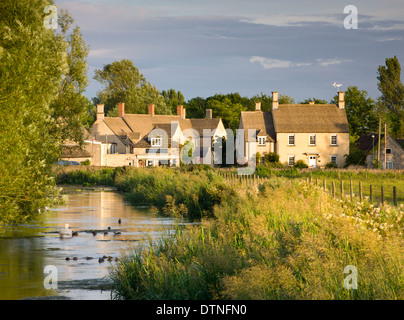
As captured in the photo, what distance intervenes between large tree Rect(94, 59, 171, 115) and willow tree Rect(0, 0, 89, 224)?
9622cm

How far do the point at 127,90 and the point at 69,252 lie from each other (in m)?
104

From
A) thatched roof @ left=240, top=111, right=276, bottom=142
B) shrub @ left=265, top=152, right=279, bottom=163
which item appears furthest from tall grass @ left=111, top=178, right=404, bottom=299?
thatched roof @ left=240, top=111, right=276, bottom=142

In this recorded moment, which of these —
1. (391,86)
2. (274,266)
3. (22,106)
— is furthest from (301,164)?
(274,266)

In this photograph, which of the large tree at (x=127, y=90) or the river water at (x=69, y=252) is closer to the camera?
the river water at (x=69, y=252)

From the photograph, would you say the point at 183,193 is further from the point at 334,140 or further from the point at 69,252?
the point at 334,140

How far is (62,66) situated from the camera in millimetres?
24375

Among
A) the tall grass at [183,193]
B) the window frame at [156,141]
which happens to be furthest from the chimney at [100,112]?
the tall grass at [183,193]

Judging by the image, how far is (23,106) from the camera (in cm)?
1875

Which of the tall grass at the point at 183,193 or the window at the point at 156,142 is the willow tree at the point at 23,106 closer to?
the tall grass at the point at 183,193

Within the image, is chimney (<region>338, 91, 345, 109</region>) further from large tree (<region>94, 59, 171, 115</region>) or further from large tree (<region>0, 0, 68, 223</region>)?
large tree (<region>0, 0, 68, 223</region>)

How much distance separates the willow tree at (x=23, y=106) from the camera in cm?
1856

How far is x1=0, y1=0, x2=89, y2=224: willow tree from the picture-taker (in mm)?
18562

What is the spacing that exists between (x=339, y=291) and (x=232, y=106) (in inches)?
4424

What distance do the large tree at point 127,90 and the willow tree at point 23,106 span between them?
96219mm
